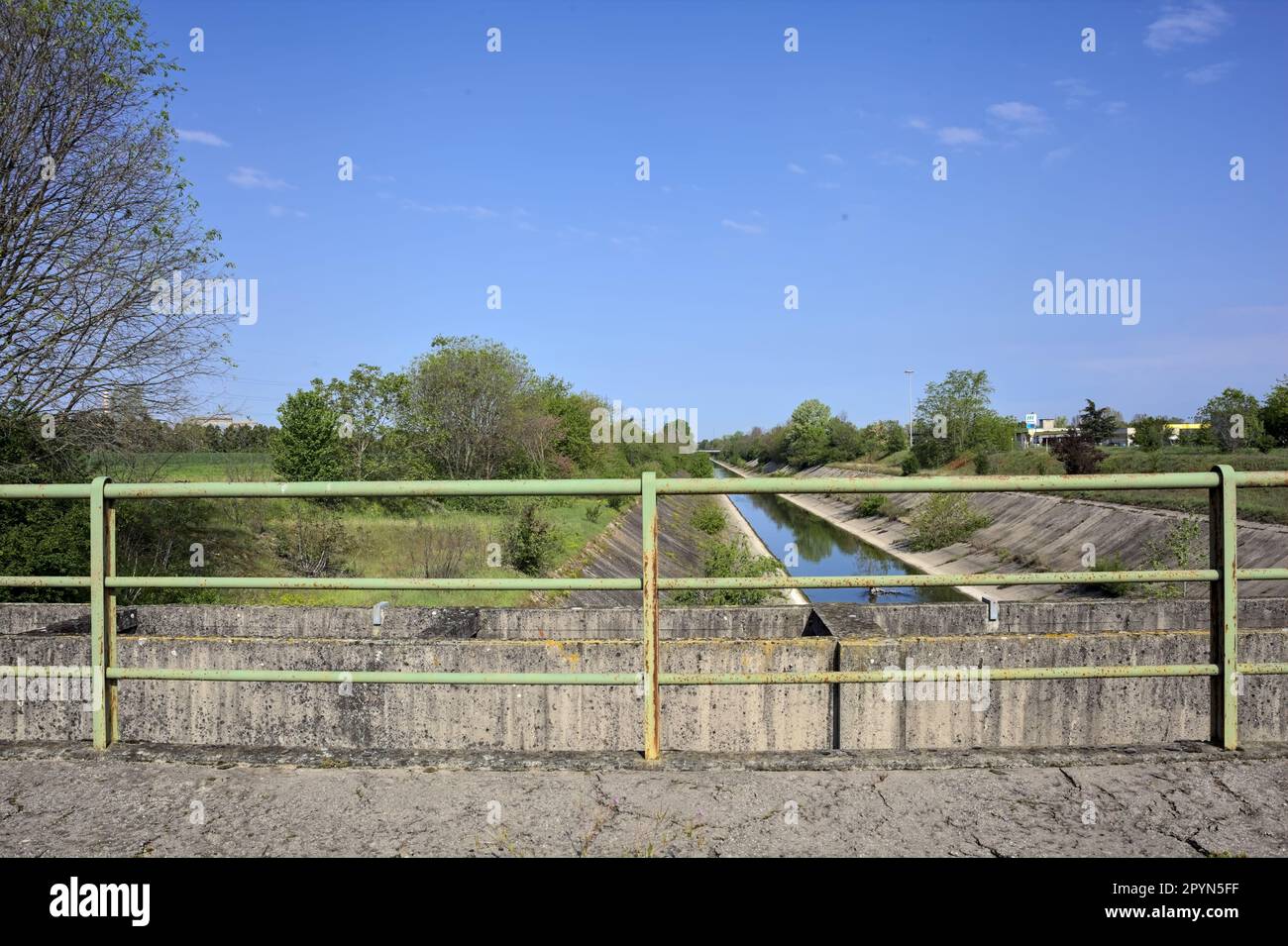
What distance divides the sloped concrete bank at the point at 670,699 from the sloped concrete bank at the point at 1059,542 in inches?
685

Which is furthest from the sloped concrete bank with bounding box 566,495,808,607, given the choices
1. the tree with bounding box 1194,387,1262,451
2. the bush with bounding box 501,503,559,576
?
the tree with bounding box 1194,387,1262,451

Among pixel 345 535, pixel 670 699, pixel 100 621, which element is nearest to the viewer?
pixel 100 621

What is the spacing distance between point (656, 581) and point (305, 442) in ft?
86.2

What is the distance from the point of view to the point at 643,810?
2672mm

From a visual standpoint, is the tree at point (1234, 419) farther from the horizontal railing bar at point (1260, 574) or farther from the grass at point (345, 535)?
the horizontal railing bar at point (1260, 574)

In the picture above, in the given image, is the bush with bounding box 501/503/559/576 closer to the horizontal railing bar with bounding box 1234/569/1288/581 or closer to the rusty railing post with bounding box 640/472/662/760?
the rusty railing post with bounding box 640/472/662/760

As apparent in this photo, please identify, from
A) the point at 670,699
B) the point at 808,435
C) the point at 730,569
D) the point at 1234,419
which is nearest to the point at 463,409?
the point at 730,569

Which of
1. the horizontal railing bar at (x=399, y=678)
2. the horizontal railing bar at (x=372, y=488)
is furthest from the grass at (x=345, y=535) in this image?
the horizontal railing bar at (x=399, y=678)

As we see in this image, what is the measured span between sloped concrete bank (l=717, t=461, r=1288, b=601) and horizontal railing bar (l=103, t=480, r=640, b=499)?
20.5 m

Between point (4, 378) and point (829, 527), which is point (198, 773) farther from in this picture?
point (829, 527)

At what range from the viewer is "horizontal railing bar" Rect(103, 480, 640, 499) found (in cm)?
309

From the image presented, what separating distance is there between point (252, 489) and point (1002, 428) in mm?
69759

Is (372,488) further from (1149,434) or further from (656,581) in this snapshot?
(1149,434)

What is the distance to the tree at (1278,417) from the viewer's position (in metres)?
45.1
